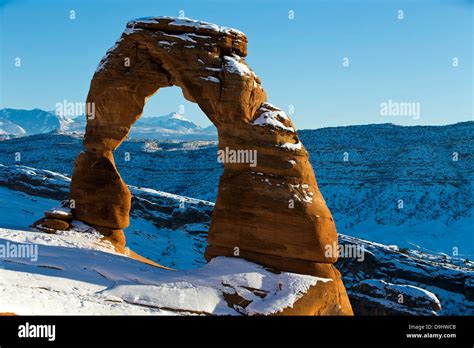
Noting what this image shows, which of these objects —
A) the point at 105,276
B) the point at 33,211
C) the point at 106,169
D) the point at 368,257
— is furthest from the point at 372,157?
the point at 105,276

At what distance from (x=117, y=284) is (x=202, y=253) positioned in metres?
24.2

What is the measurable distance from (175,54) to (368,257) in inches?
856

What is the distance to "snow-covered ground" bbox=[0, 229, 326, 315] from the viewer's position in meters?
12.4

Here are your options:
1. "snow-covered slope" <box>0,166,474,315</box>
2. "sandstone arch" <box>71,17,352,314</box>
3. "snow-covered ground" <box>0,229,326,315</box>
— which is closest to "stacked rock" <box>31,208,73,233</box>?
"sandstone arch" <box>71,17,352,314</box>

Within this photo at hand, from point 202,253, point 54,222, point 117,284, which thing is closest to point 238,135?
point 117,284

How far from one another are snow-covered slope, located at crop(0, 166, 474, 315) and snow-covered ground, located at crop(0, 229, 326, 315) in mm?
11517

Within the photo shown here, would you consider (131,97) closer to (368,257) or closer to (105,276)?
(105,276)

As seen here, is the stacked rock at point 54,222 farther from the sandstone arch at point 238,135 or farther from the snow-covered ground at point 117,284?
the snow-covered ground at point 117,284

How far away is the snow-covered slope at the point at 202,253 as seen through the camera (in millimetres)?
27328

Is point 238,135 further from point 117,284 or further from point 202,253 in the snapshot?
point 202,253

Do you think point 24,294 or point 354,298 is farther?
point 354,298

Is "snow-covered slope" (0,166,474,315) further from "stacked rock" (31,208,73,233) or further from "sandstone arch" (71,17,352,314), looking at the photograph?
"sandstone arch" (71,17,352,314)

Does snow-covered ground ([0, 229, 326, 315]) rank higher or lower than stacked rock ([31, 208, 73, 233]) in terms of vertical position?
lower

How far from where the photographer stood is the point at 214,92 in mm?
17562
